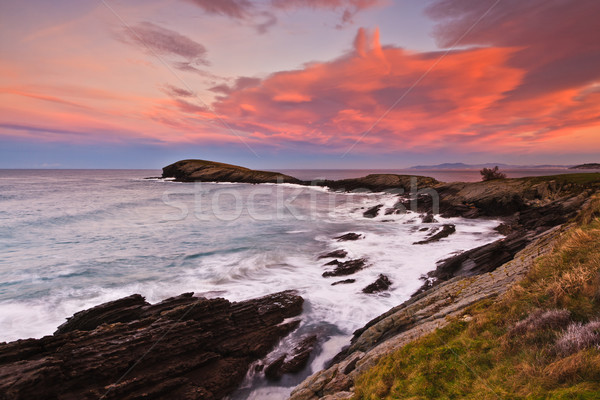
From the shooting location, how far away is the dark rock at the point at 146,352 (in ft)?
25.9

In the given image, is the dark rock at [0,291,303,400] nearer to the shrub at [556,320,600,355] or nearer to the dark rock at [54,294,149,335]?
the dark rock at [54,294,149,335]

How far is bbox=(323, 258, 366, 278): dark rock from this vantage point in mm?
18253

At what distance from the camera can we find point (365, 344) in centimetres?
889

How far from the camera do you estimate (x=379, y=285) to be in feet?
51.8

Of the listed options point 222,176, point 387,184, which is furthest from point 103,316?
point 222,176

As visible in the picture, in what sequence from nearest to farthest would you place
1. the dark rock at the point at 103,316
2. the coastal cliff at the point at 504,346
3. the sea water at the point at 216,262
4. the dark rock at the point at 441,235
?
1. the coastal cliff at the point at 504,346
2. the dark rock at the point at 103,316
3. the sea water at the point at 216,262
4. the dark rock at the point at 441,235

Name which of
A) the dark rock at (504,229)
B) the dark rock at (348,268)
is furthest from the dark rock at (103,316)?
the dark rock at (504,229)

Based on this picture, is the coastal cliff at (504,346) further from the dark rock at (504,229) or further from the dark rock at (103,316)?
the dark rock at (504,229)

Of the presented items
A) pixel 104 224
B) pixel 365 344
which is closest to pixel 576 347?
pixel 365 344

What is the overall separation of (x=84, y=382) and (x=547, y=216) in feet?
106

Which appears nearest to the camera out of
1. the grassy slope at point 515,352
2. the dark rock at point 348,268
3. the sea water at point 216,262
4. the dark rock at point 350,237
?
the grassy slope at point 515,352

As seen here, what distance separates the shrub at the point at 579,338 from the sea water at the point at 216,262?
8378 millimetres

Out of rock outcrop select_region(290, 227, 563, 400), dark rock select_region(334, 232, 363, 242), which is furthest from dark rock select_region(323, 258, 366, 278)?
rock outcrop select_region(290, 227, 563, 400)

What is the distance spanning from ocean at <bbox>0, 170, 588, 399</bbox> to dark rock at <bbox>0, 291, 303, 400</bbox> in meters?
1.36
